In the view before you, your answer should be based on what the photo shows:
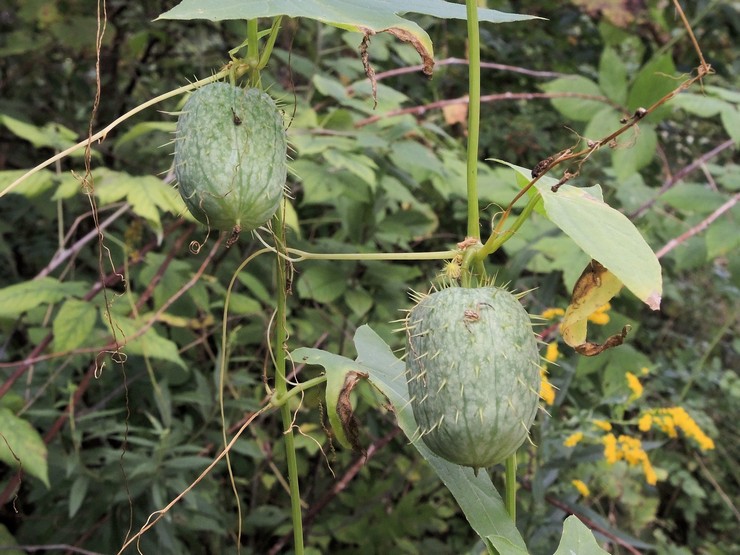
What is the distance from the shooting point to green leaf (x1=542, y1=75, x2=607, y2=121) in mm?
2160

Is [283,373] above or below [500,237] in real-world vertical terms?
below

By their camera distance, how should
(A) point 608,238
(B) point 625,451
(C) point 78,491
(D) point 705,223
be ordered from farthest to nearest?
(D) point 705,223
(B) point 625,451
(C) point 78,491
(A) point 608,238

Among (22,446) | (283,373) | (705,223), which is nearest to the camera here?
(283,373)

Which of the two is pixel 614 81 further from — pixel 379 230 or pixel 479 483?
pixel 479 483

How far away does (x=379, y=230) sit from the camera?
2.13 meters

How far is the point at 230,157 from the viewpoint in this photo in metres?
0.67

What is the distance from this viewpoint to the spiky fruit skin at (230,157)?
666 mm

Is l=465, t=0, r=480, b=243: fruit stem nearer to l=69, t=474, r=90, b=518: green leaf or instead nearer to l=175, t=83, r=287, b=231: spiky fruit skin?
l=175, t=83, r=287, b=231: spiky fruit skin

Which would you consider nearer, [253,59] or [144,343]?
[253,59]

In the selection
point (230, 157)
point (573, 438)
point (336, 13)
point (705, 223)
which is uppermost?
point (336, 13)

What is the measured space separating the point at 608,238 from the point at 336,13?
0.31m

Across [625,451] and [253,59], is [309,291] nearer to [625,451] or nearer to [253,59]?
[625,451]

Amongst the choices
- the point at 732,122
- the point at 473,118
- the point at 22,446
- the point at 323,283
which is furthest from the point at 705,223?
the point at 22,446

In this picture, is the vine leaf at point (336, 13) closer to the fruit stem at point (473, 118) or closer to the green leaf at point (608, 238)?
the fruit stem at point (473, 118)
